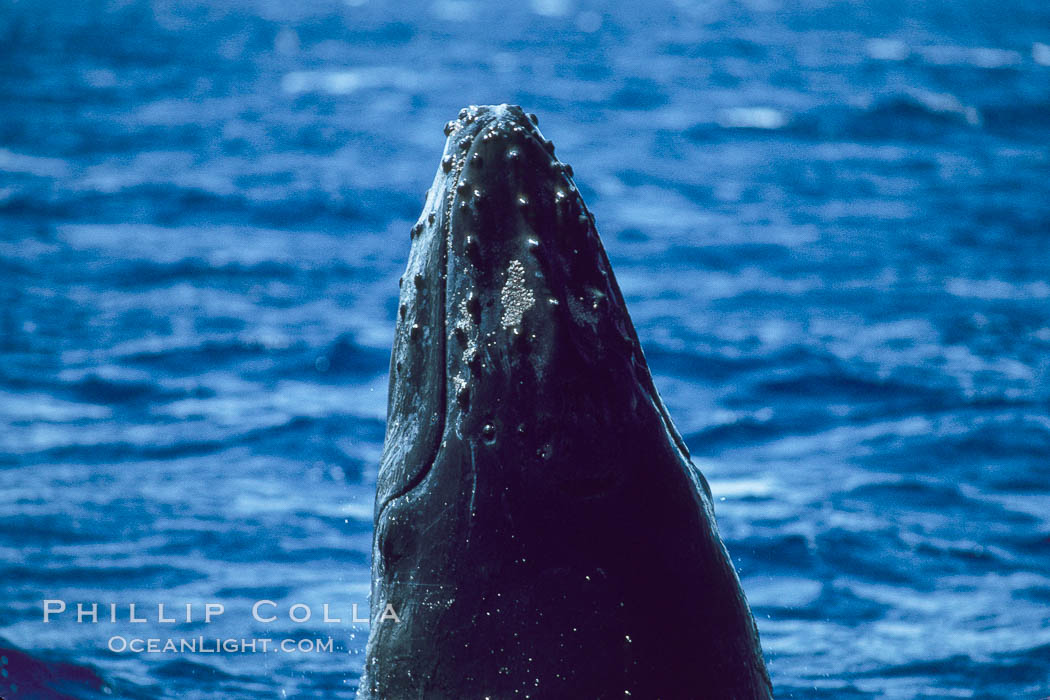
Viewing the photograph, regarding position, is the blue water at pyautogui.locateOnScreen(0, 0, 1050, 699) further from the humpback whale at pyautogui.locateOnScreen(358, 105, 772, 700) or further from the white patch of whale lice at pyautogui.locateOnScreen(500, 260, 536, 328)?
the white patch of whale lice at pyautogui.locateOnScreen(500, 260, 536, 328)

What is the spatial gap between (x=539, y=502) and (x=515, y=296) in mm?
552

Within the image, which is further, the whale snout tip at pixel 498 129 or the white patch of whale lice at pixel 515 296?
the whale snout tip at pixel 498 129

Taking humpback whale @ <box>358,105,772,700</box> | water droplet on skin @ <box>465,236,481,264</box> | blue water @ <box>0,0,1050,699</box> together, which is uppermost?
blue water @ <box>0,0,1050,699</box>

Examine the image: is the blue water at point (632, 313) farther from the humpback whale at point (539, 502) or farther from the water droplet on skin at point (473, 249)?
the water droplet on skin at point (473, 249)

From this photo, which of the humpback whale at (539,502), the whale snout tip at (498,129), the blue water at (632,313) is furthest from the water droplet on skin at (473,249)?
the blue water at (632,313)

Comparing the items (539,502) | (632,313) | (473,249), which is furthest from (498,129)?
(632,313)

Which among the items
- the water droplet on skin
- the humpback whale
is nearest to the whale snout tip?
the humpback whale

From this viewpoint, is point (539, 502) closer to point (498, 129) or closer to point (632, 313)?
point (498, 129)

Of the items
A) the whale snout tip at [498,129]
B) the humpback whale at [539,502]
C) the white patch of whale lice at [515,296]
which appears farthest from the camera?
the whale snout tip at [498,129]

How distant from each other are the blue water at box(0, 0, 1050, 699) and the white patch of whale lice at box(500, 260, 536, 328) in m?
3.15

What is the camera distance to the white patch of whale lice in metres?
3.57

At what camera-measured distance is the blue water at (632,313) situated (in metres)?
7.59

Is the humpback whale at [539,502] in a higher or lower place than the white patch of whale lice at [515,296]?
lower

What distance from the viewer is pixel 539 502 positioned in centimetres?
343
